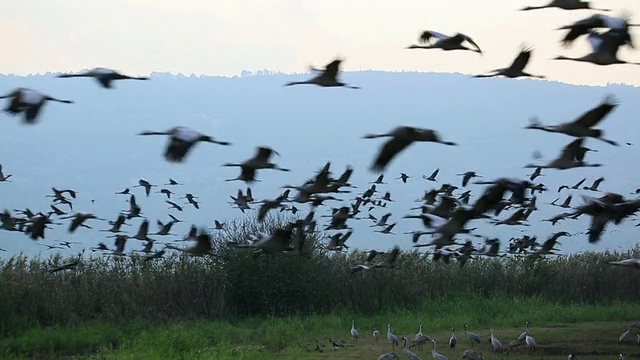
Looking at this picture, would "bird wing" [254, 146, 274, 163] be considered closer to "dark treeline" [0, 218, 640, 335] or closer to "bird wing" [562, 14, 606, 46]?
"bird wing" [562, 14, 606, 46]

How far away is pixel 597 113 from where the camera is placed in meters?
9.14

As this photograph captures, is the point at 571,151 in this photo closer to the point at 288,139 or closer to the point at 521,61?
the point at 521,61

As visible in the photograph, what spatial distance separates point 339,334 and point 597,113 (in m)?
14.0

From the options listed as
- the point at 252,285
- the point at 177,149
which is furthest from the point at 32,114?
the point at 252,285

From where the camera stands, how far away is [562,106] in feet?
543

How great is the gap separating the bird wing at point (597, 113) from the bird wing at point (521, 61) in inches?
31.9

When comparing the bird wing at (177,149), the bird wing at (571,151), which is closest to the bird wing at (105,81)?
the bird wing at (177,149)

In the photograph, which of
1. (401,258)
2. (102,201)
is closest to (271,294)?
(401,258)

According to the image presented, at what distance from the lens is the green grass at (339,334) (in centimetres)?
1827

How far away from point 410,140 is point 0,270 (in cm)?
1759

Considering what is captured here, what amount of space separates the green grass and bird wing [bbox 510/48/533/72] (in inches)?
316

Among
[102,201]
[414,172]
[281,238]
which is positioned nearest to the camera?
[281,238]

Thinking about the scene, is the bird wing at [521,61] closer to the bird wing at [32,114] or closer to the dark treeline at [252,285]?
the bird wing at [32,114]

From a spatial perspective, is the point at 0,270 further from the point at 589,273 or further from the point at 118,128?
the point at 118,128
